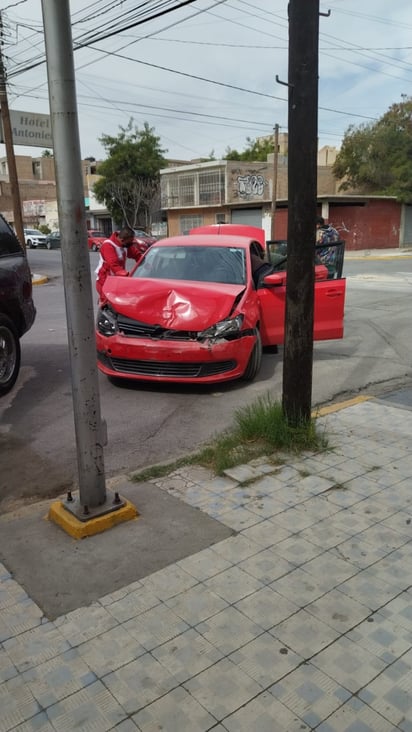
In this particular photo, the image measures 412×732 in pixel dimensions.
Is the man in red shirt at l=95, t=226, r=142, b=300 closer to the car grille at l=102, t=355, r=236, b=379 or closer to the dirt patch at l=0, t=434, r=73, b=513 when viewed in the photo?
the car grille at l=102, t=355, r=236, b=379

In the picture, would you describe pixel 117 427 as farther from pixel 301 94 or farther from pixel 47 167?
pixel 47 167

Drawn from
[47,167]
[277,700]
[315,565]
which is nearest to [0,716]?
[277,700]

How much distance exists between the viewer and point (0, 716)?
6.98ft

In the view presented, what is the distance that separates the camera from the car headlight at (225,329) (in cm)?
589

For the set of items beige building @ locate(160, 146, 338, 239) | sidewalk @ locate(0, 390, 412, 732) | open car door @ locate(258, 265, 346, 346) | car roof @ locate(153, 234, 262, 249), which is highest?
beige building @ locate(160, 146, 338, 239)

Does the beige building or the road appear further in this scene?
the beige building

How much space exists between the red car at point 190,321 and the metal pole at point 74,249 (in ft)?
8.10

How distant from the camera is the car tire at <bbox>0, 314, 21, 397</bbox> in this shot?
6332 mm

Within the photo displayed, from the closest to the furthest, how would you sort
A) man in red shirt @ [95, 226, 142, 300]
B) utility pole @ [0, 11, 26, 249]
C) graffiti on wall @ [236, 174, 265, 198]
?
man in red shirt @ [95, 226, 142, 300] < utility pole @ [0, 11, 26, 249] < graffiti on wall @ [236, 174, 265, 198]

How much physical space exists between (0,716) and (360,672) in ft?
4.53

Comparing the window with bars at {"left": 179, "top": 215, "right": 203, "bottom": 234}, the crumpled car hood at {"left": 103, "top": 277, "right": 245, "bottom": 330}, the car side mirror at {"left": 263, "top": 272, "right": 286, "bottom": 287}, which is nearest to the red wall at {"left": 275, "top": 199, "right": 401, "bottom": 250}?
the window with bars at {"left": 179, "top": 215, "right": 203, "bottom": 234}

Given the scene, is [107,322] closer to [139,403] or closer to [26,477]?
[139,403]

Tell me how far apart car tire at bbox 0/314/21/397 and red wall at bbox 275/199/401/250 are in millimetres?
31864

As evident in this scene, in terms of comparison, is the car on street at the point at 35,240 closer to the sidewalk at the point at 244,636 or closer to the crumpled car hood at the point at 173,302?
the crumpled car hood at the point at 173,302
